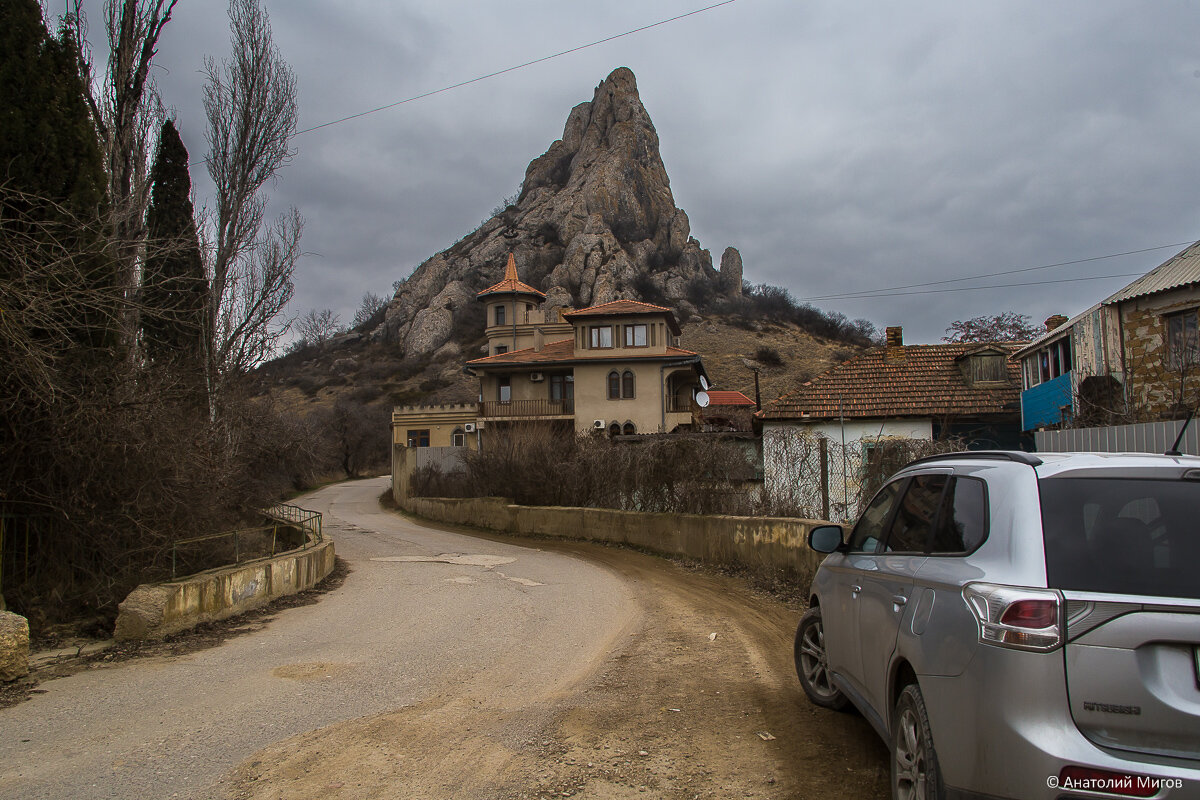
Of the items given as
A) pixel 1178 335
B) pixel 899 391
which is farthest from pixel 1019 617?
pixel 899 391

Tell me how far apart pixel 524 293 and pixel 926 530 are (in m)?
57.8

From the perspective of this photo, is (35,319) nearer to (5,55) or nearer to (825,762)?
(5,55)

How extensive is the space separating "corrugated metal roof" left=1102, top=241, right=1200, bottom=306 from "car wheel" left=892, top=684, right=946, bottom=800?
2041 centimetres

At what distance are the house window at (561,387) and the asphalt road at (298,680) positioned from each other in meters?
34.2

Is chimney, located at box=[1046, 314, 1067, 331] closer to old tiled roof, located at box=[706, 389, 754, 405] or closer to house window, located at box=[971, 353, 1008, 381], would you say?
house window, located at box=[971, 353, 1008, 381]

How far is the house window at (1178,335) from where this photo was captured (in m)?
19.2

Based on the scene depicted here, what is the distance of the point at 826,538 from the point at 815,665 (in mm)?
1145

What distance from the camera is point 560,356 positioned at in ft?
154

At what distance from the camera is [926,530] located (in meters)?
4.12

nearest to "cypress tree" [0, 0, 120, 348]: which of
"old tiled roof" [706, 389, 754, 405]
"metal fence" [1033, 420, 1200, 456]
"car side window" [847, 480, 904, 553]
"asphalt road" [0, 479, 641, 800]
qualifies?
"asphalt road" [0, 479, 641, 800]

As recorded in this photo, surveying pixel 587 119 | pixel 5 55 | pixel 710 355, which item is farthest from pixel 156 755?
pixel 587 119

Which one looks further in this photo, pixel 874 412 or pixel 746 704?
pixel 874 412

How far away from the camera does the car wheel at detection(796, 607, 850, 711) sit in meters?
5.64

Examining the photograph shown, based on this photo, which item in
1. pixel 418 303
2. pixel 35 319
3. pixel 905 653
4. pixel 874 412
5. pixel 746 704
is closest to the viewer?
pixel 905 653
